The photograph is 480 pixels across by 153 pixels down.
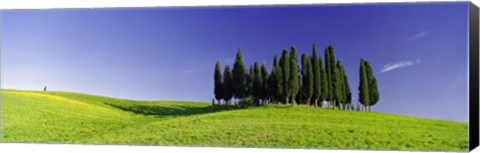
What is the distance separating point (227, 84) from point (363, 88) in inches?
153

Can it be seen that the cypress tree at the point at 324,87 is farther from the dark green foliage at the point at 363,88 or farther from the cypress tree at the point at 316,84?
the dark green foliage at the point at 363,88

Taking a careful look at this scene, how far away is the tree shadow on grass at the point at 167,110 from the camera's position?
728 inches

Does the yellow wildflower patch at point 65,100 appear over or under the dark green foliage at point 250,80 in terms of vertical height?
under

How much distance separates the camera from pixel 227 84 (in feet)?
60.7

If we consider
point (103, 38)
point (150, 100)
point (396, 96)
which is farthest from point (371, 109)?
point (103, 38)

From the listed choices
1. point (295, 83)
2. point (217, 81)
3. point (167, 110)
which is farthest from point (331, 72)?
point (167, 110)

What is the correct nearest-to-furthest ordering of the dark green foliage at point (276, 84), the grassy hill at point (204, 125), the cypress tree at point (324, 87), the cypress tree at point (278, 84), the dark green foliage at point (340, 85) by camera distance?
the grassy hill at point (204, 125), the dark green foliage at point (340, 85), the dark green foliage at point (276, 84), the cypress tree at point (278, 84), the cypress tree at point (324, 87)

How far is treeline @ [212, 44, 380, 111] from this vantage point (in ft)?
57.4

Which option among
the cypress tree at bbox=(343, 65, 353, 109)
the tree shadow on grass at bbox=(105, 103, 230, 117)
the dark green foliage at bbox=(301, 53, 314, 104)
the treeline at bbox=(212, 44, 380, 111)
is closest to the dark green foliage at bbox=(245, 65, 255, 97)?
the treeline at bbox=(212, 44, 380, 111)

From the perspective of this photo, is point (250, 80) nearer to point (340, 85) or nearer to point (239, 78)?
point (239, 78)

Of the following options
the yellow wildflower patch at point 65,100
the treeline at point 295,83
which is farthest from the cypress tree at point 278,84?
the yellow wildflower patch at point 65,100

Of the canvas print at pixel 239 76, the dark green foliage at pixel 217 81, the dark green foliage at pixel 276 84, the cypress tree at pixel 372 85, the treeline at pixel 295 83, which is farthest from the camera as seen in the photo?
the dark green foliage at pixel 276 84

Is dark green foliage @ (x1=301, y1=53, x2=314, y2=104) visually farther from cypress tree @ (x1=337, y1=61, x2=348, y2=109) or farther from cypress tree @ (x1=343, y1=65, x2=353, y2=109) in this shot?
cypress tree @ (x1=343, y1=65, x2=353, y2=109)

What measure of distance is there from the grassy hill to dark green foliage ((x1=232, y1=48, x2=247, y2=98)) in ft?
1.79
